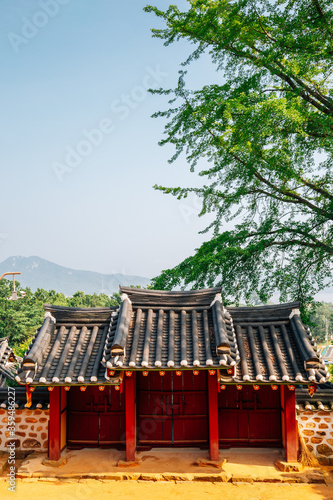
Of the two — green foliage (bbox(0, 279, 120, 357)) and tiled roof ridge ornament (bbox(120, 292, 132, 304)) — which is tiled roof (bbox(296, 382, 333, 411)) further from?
green foliage (bbox(0, 279, 120, 357))

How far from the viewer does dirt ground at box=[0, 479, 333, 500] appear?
7.93m

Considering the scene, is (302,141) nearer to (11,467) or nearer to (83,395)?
(83,395)

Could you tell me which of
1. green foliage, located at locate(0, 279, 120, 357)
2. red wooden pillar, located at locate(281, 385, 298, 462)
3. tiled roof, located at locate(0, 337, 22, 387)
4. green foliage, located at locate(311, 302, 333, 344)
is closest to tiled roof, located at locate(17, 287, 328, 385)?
red wooden pillar, located at locate(281, 385, 298, 462)

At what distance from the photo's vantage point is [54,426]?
9.36 meters

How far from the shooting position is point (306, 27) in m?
14.0

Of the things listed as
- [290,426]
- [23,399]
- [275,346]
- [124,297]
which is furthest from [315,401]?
[23,399]

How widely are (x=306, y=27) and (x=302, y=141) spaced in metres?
3.90

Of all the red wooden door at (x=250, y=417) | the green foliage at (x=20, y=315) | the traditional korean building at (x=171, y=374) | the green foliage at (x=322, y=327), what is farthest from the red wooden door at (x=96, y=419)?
the green foliage at (x=322, y=327)

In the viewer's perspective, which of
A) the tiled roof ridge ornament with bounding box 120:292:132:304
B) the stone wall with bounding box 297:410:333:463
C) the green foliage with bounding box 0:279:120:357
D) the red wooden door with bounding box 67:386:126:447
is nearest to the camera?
the stone wall with bounding box 297:410:333:463

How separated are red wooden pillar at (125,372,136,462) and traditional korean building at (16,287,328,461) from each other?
24 mm

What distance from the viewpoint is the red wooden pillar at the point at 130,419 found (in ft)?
30.3

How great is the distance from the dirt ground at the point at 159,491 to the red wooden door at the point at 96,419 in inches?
63.1

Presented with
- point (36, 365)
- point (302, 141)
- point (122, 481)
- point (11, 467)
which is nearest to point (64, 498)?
point (122, 481)

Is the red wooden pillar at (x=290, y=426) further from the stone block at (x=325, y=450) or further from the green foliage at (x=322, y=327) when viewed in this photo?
the green foliage at (x=322, y=327)
